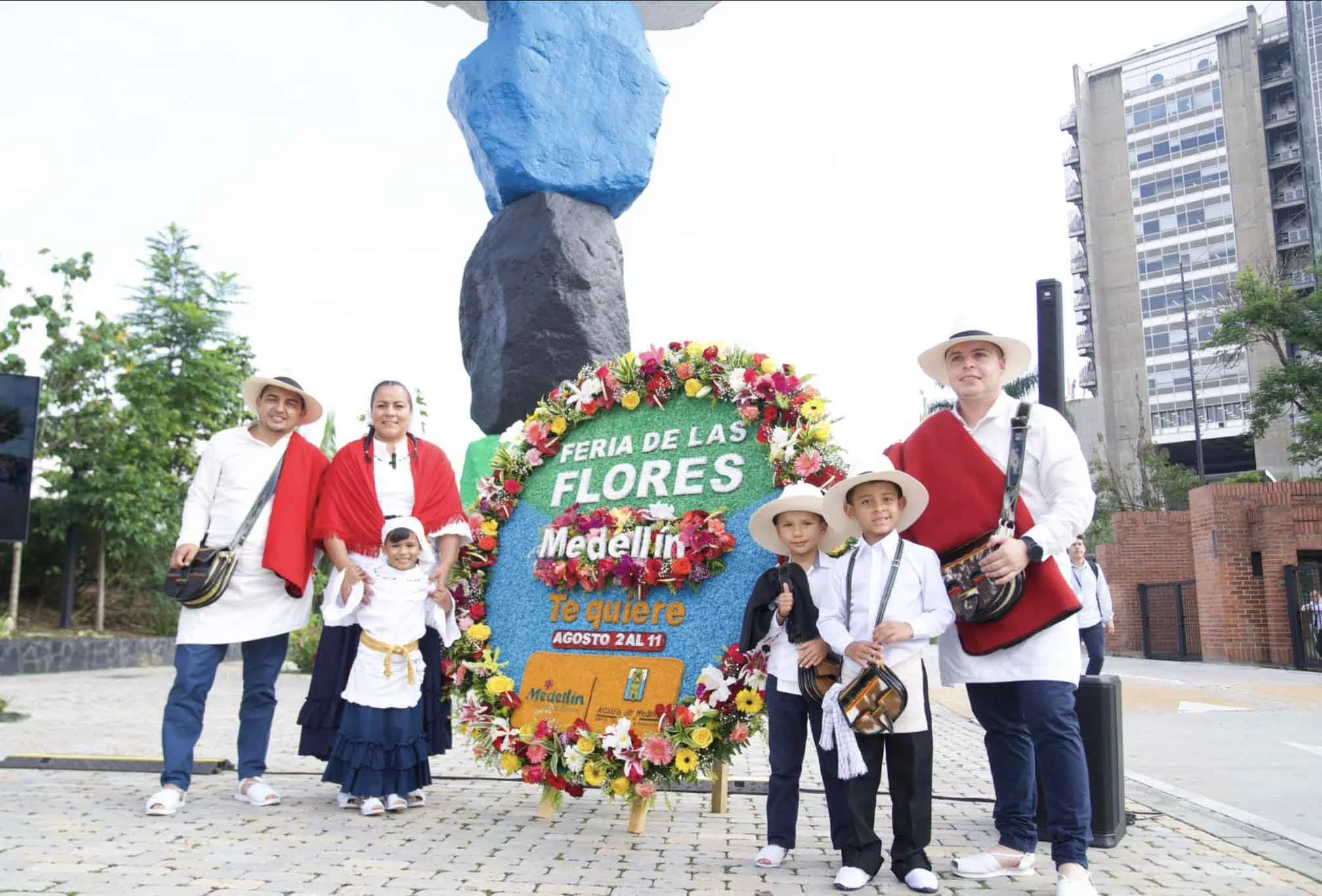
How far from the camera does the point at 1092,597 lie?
26.3 ft

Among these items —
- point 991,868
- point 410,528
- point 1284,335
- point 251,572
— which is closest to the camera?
point 991,868

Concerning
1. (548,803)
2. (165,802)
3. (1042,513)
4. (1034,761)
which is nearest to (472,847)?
(548,803)

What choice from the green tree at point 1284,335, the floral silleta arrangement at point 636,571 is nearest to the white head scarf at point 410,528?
the floral silleta arrangement at point 636,571

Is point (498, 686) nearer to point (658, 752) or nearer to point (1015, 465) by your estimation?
point (658, 752)

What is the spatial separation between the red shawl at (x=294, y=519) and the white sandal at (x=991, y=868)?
3.13 metres

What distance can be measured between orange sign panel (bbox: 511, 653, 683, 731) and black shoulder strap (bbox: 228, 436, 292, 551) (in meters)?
1.49

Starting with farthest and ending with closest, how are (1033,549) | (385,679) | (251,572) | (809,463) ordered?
(251,572) < (385,679) < (809,463) < (1033,549)

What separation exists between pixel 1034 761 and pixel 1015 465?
3.76ft

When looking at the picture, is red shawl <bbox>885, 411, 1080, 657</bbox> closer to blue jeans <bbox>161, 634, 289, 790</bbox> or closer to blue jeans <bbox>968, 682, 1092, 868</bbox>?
blue jeans <bbox>968, 682, 1092, 868</bbox>

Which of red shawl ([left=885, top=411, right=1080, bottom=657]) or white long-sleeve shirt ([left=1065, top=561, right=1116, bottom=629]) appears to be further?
white long-sleeve shirt ([left=1065, top=561, right=1116, bottom=629])

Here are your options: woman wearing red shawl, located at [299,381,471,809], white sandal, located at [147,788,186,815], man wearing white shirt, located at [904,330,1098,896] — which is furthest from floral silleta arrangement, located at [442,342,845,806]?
white sandal, located at [147,788,186,815]

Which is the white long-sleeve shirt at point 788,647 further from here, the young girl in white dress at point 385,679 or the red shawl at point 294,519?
the red shawl at point 294,519

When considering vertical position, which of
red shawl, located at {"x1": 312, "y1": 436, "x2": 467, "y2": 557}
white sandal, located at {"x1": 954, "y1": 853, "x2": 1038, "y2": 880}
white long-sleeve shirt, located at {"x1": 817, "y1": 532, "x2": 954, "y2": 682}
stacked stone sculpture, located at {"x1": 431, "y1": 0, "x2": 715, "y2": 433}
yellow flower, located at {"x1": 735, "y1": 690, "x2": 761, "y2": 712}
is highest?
stacked stone sculpture, located at {"x1": 431, "y1": 0, "x2": 715, "y2": 433}

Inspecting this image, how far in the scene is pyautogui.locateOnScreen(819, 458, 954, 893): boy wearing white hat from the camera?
3461 mm
